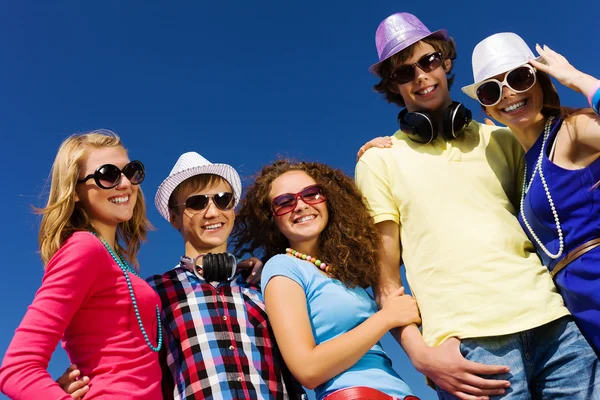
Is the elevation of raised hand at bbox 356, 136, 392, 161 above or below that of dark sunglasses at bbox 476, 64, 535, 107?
above

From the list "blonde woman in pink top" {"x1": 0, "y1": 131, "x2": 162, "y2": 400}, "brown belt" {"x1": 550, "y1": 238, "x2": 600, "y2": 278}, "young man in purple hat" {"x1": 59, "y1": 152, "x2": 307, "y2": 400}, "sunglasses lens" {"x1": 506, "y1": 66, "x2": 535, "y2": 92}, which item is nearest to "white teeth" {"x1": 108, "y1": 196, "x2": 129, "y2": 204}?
"blonde woman in pink top" {"x1": 0, "y1": 131, "x2": 162, "y2": 400}

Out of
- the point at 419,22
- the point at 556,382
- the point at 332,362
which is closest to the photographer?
the point at 556,382

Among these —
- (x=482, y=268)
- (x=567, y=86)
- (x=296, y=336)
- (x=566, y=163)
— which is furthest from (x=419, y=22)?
Answer: (x=296, y=336)

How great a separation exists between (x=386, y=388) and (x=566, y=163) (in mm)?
2427

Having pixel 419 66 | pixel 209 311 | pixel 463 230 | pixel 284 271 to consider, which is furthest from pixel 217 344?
pixel 419 66

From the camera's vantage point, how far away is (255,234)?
21.9ft

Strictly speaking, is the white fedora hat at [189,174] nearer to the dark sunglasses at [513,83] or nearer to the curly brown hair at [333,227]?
the curly brown hair at [333,227]

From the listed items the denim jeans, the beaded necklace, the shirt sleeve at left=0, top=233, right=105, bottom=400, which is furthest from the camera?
the beaded necklace

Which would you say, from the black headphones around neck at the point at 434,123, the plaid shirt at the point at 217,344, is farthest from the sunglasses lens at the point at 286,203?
the black headphones around neck at the point at 434,123

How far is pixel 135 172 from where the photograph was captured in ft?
18.8

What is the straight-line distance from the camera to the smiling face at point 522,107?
522cm

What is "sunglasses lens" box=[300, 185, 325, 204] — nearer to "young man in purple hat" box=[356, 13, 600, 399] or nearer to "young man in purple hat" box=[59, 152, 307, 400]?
"young man in purple hat" box=[356, 13, 600, 399]

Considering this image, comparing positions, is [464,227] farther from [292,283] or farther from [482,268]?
[292,283]

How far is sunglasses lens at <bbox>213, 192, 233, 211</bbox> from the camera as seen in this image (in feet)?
20.5
